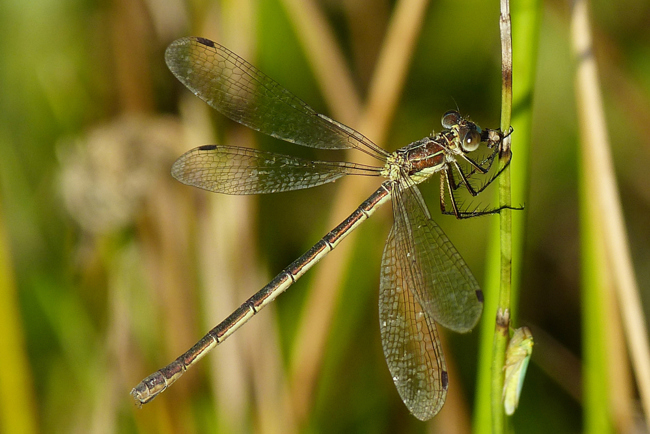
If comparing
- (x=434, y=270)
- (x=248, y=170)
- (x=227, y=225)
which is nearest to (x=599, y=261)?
(x=434, y=270)

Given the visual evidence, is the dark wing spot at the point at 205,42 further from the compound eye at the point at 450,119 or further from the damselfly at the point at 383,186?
the compound eye at the point at 450,119

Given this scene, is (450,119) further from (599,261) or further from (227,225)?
(227,225)

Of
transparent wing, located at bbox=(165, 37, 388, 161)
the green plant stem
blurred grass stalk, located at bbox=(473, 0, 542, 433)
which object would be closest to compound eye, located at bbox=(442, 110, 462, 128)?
transparent wing, located at bbox=(165, 37, 388, 161)

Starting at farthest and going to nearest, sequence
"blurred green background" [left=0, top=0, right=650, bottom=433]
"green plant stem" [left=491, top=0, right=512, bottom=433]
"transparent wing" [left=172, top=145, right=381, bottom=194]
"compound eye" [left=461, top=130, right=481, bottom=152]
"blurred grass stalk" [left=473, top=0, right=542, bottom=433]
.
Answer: "blurred green background" [left=0, top=0, right=650, bottom=433]
"transparent wing" [left=172, top=145, right=381, bottom=194]
"compound eye" [left=461, top=130, right=481, bottom=152]
"blurred grass stalk" [left=473, top=0, right=542, bottom=433]
"green plant stem" [left=491, top=0, right=512, bottom=433]

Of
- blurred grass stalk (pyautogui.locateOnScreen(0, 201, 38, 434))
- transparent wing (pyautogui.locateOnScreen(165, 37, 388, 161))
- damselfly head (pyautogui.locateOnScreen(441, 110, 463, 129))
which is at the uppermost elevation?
transparent wing (pyautogui.locateOnScreen(165, 37, 388, 161))

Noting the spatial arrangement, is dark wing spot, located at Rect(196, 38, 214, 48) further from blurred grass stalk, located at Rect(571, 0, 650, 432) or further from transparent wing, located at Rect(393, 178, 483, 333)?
blurred grass stalk, located at Rect(571, 0, 650, 432)

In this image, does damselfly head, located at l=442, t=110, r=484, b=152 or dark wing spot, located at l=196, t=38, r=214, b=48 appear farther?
dark wing spot, located at l=196, t=38, r=214, b=48

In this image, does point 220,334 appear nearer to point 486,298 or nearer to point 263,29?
point 486,298
